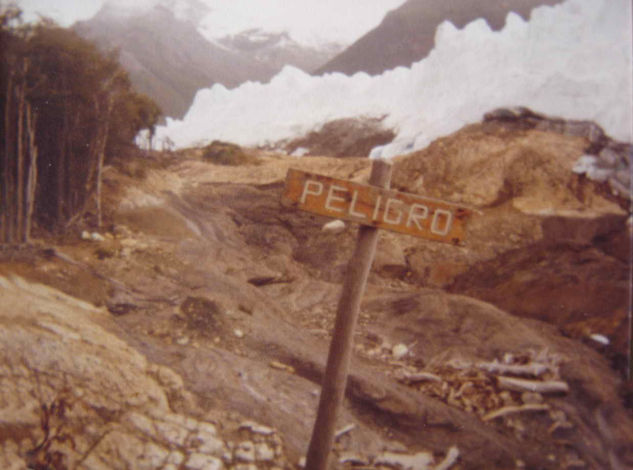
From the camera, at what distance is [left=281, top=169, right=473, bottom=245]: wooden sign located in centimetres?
199

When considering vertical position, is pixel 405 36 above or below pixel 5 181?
above

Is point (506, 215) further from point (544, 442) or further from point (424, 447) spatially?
point (424, 447)

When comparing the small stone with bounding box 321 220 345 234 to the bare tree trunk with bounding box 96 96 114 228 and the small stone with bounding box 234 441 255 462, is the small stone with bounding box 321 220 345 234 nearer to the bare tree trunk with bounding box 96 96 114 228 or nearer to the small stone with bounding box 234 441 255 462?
the bare tree trunk with bounding box 96 96 114 228

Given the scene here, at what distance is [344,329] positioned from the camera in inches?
82.2

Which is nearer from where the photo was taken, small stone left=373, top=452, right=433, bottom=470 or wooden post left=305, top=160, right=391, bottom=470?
wooden post left=305, top=160, right=391, bottom=470

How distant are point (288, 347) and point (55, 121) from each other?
4440 mm

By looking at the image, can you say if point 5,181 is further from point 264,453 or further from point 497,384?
point 497,384

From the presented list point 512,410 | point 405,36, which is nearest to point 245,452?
point 512,410

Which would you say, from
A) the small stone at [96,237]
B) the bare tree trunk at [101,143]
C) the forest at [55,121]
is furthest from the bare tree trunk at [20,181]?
the bare tree trunk at [101,143]

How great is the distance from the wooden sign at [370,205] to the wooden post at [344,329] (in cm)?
10

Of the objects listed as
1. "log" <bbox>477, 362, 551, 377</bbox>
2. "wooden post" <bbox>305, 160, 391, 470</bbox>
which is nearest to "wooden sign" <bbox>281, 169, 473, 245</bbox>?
"wooden post" <bbox>305, 160, 391, 470</bbox>

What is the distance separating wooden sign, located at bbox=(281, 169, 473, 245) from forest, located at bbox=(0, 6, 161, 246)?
4421mm

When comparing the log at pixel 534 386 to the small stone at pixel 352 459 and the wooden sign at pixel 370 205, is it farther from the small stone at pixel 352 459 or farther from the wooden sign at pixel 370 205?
the wooden sign at pixel 370 205

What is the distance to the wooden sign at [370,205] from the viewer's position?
199cm
